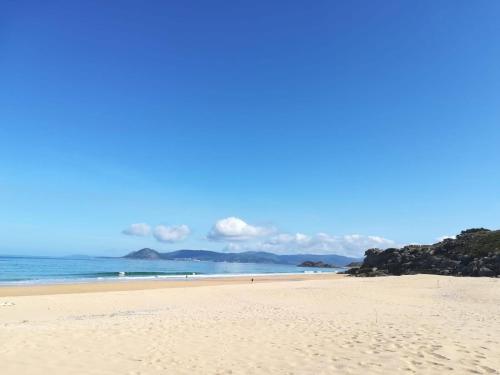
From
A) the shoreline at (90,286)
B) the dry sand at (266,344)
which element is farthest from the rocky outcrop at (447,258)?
the dry sand at (266,344)

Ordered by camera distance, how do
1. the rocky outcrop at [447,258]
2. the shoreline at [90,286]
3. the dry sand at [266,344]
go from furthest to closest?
the rocky outcrop at [447,258] → the shoreline at [90,286] → the dry sand at [266,344]

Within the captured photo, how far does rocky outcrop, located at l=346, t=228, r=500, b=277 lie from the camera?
47.0 metres

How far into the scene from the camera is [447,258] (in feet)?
186

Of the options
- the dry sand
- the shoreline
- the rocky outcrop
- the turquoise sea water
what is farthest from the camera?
the turquoise sea water

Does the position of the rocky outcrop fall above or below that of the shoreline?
above

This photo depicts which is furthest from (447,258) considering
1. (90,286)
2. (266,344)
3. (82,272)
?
(82,272)

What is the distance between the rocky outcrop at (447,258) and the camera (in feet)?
154

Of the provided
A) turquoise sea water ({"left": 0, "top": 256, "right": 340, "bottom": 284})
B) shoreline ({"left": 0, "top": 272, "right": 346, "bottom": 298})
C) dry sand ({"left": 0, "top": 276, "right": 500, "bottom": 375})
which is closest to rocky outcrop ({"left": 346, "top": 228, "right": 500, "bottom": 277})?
shoreline ({"left": 0, "top": 272, "right": 346, "bottom": 298})

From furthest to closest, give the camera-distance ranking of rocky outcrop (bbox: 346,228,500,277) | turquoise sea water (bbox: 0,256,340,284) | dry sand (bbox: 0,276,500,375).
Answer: turquoise sea water (bbox: 0,256,340,284) < rocky outcrop (bbox: 346,228,500,277) < dry sand (bbox: 0,276,500,375)

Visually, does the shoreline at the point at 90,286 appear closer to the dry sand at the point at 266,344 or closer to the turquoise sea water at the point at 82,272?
the turquoise sea water at the point at 82,272

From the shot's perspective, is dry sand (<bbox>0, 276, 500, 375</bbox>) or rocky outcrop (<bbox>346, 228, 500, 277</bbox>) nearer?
dry sand (<bbox>0, 276, 500, 375</bbox>)

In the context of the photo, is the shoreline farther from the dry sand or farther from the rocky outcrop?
the rocky outcrop

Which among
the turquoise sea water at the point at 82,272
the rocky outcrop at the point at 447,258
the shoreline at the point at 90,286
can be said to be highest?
the rocky outcrop at the point at 447,258

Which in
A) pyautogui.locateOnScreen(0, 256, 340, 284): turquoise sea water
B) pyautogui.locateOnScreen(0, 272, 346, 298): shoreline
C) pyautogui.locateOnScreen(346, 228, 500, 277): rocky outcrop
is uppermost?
pyautogui.locateOnScreen(346, 228, 500, 277): rocky outcrop
